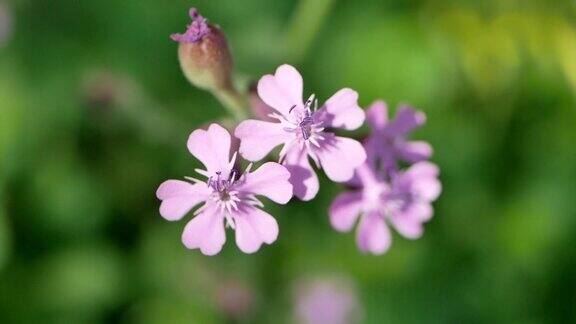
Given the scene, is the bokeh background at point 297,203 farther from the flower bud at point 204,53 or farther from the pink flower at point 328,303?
the flower bud at point 204,53

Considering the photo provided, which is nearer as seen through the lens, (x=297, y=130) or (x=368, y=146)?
(x=297, y=130)

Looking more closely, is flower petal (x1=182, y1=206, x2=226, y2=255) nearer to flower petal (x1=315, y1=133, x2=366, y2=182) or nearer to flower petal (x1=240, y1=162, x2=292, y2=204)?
flower petal (x1=240, y1=162, x2=292, y2=204)

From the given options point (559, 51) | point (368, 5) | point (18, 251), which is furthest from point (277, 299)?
point (559, 51)

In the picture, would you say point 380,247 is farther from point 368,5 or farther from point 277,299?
point 368,5

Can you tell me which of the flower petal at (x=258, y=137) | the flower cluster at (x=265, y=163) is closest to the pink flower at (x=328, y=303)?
the flower cluster at (x=265, y=163)

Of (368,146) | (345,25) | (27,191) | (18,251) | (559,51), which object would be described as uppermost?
(559,51)

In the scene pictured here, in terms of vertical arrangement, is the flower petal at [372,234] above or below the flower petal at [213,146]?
above

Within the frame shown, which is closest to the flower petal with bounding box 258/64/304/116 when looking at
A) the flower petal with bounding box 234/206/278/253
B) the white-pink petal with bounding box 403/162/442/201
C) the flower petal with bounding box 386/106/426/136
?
the flower petal with bounding box 234/206/278/253
